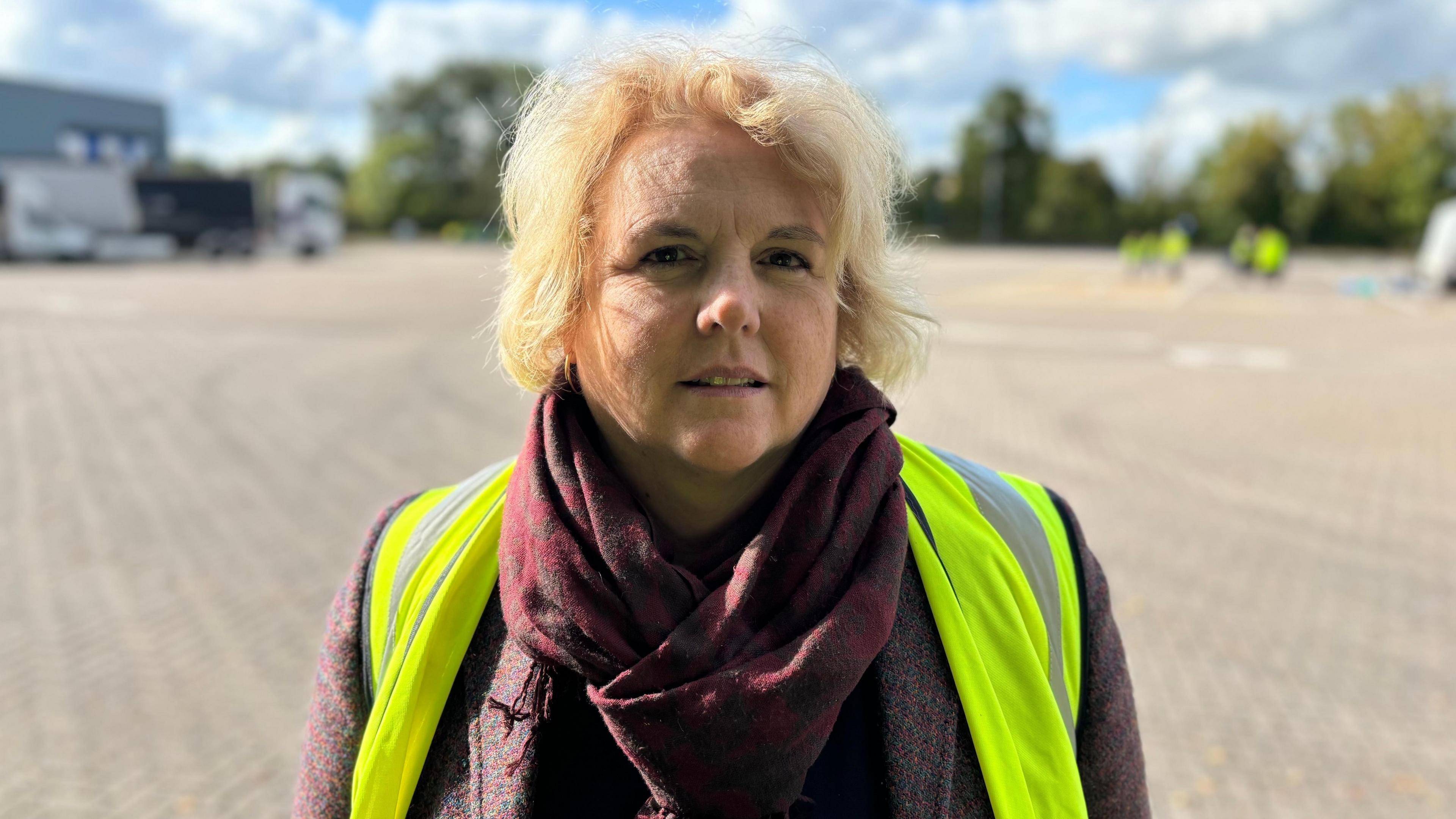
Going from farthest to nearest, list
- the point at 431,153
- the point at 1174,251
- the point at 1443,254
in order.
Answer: the point at 431,153
the point at 1174,251
the point at 1443,254

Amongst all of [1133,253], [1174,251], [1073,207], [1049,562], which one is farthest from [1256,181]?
[1049,562]

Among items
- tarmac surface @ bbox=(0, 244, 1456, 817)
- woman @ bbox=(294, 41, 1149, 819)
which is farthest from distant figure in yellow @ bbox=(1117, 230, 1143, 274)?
woman @ bbox=(294, 41, 1149, 819)

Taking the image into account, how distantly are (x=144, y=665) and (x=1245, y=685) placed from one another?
491 cm

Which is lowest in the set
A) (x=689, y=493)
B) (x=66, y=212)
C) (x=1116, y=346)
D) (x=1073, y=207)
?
(x=1116, y=346)

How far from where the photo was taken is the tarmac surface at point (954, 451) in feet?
13.1

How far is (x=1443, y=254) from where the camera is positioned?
25844mm

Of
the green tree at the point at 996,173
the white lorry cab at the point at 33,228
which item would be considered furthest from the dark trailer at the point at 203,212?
the green tree at the point at 996,173

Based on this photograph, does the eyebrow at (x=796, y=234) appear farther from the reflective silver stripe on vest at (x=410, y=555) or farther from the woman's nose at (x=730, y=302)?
the reflective silver stripe on vest at (x=410, y=555)

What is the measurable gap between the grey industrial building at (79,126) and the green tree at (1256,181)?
59.3 m

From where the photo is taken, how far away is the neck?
1.57 meters

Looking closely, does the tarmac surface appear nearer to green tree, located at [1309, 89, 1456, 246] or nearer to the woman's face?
the woman's face

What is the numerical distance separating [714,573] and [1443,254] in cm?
3055

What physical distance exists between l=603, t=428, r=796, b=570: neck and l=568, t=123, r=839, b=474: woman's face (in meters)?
0.04

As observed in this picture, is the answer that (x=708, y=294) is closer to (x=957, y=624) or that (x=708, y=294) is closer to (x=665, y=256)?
(x=665, y=256)
